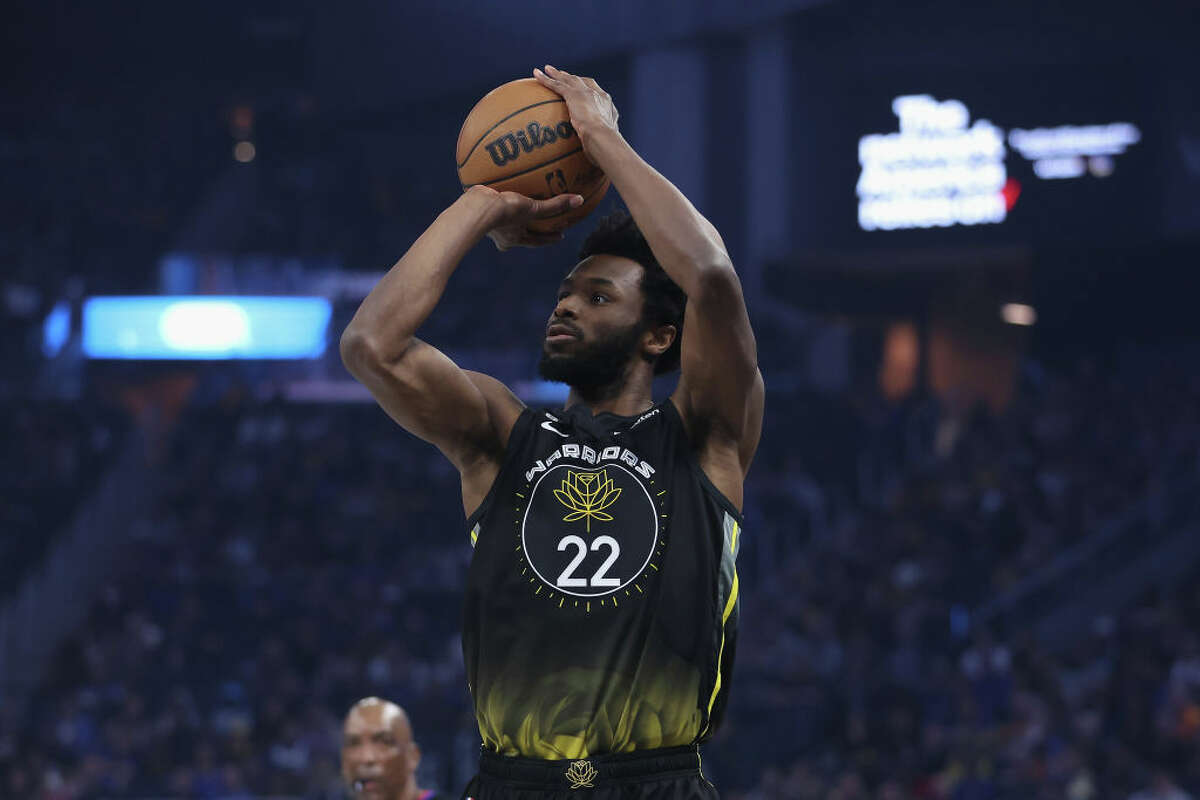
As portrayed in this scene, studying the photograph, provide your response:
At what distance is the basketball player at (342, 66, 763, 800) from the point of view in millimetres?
2986

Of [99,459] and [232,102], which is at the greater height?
[232,102]

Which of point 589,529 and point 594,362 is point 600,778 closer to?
point 589,529

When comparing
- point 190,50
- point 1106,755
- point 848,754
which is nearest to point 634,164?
point 1106,755

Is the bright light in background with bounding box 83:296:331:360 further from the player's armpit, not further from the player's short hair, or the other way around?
the player's armpit

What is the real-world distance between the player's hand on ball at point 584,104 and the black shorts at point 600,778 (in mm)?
1229

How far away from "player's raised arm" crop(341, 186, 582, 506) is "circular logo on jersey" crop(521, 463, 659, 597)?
16cm

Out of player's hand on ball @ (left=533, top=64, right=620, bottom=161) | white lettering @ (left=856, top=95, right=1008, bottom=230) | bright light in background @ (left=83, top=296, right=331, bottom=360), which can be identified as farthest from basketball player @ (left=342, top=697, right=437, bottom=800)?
bright light in background @ (left=83, top=296, right=331, bottom=360)

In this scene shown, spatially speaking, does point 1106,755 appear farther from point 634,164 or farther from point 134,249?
point 134,249

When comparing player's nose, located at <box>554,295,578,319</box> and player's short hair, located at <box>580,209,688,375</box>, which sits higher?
player's short hair, located at <box>580,209,688,375</box>

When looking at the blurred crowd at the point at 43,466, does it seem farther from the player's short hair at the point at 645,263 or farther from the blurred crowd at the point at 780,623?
the player's short hair at the point at 645,263

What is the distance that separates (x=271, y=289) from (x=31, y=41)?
734 cm

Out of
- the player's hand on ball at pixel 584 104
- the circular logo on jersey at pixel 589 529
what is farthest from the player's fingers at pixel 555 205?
the circular logo on jersey at pixel 589 529

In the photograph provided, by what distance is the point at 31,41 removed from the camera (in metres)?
25.1

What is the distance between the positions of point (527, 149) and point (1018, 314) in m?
19.5
